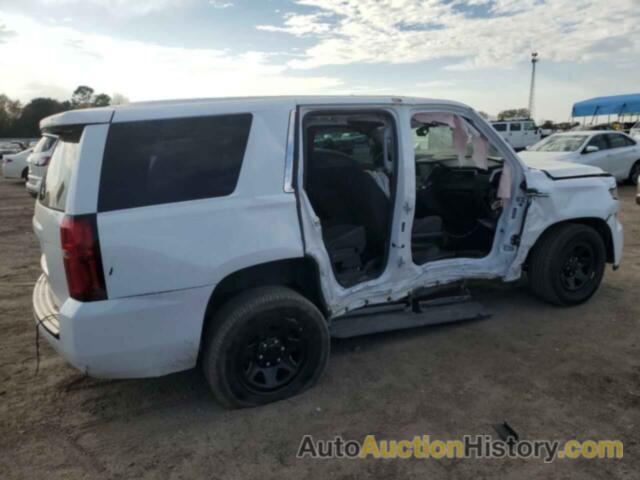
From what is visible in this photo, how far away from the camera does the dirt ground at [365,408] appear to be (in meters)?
2.62

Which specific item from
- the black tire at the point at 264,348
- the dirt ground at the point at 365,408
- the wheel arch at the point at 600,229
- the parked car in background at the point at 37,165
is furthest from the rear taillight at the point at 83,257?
the parked car in background at the point at 37,165

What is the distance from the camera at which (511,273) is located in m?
4.36

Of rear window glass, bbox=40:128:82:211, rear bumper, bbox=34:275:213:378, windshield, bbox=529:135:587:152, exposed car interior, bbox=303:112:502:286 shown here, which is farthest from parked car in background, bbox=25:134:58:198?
windshield, bbox=529:135:587:152

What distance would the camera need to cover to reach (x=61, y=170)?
2904 mm

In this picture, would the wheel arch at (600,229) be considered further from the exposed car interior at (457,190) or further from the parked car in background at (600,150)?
the parked car in background at (600,150)

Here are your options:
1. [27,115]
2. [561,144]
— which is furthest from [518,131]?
[27,115]

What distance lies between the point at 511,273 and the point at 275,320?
2391 mm

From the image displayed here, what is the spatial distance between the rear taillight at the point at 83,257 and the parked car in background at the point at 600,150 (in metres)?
11.7

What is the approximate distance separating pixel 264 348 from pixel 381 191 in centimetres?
155

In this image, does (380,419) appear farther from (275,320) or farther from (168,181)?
(168,181)

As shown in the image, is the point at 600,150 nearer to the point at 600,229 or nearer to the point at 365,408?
the point at 600,229

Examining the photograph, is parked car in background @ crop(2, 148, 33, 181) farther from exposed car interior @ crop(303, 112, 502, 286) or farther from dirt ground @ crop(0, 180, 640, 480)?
exposed car interior @ crop(303, 112, 502, 286)

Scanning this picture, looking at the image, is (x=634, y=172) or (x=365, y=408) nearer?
(x=365, y=408)

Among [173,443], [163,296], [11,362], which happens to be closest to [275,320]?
[163,296]
